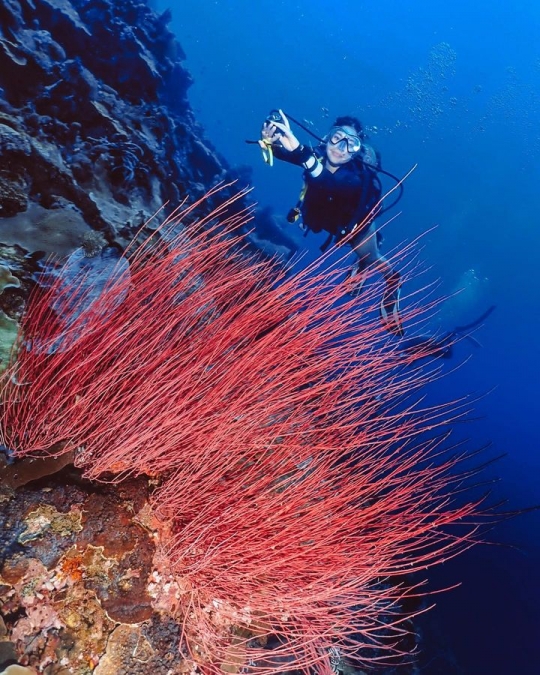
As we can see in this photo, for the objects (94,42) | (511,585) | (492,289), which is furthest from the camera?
(492,289)

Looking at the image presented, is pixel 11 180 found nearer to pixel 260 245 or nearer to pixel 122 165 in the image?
pixel 122 165

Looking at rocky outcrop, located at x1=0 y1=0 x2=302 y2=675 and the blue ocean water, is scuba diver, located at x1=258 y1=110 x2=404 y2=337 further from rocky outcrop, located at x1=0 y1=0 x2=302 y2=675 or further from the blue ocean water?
the blue ocean water

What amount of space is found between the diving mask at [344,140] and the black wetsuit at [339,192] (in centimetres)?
18

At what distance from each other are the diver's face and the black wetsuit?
118mm

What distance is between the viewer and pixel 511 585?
8805 millimetres

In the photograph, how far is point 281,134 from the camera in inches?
222

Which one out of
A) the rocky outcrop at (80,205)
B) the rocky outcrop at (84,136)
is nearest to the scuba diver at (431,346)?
the rocky outcrop at (80,205)

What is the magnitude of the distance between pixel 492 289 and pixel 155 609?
3453cm

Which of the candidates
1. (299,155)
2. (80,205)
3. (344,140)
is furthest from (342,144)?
(80,205)

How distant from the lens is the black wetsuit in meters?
5.81

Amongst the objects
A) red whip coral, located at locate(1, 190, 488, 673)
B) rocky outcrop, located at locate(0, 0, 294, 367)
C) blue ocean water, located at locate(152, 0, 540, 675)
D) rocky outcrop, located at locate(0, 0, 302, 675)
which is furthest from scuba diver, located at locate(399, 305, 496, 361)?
blue ocean water, located at locate(152, 0, 540, 675)

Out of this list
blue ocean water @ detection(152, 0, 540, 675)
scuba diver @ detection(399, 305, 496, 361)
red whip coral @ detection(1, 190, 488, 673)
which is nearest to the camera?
red whip coral @ detection(1, 190, 488, 673)

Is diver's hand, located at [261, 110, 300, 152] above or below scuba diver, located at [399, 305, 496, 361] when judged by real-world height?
above

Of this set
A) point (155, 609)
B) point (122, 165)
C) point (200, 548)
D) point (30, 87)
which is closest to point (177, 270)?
point (200, 548)
